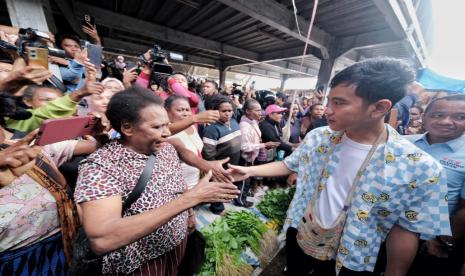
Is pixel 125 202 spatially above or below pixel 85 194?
below

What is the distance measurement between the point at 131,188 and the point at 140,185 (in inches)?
1.9

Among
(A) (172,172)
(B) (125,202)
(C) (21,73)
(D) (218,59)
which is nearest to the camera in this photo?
(B) (125,202)

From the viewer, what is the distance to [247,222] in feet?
8.52

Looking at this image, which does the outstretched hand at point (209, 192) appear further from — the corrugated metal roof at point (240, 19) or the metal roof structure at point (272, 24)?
the corrugated metal roof at point (240, 19)

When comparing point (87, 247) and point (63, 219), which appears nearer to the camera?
point (87, 247)

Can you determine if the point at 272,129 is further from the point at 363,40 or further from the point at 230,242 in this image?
the point at 363,40

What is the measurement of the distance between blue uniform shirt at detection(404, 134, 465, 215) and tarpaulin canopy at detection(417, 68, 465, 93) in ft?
5.48

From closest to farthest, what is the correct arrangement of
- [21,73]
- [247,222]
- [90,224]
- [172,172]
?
[90,224], [21,73], [172,172], [247,222]

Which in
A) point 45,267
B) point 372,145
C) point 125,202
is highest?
point 372,145

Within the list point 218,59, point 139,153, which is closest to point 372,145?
point 139,153

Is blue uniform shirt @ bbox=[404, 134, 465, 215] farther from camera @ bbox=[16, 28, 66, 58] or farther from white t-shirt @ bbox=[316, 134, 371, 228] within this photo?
camera @ bbox=[16, 28, 66, 58]

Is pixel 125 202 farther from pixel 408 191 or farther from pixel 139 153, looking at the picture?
pixel 408 191

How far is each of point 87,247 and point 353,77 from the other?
6.02 feet

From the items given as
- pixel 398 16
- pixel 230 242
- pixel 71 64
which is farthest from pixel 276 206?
pixel 398 16
